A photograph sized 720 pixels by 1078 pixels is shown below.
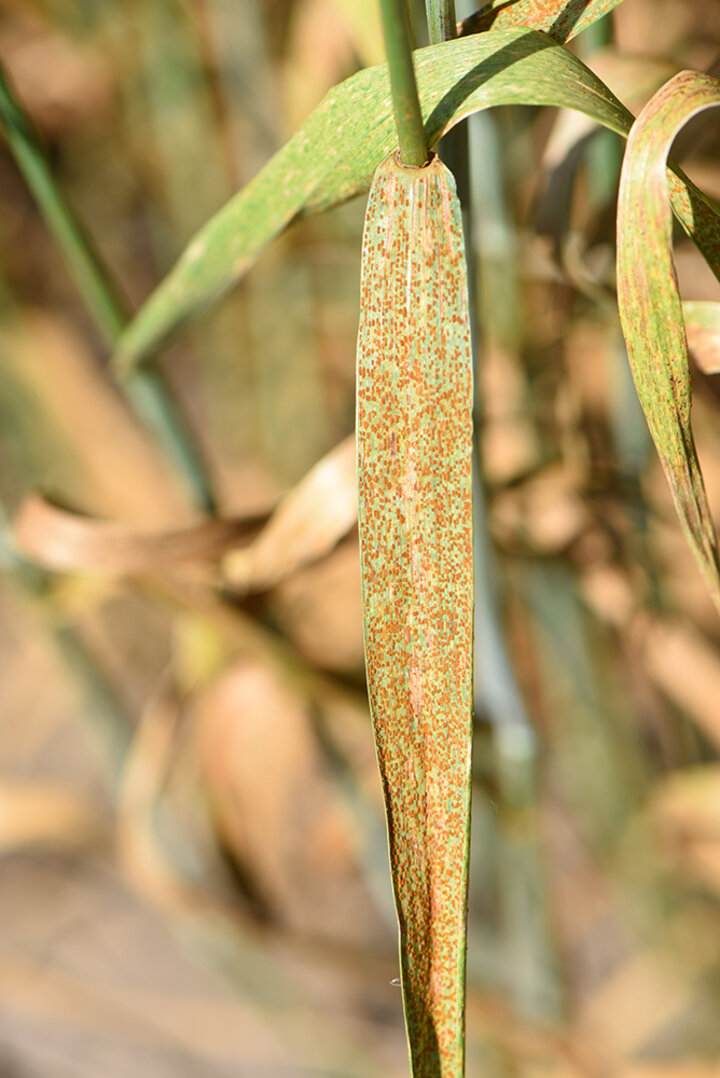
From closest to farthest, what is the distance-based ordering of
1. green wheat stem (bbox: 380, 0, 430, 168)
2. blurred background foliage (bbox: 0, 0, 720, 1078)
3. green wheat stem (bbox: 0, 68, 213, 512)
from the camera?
green wheat stem (bbox: 380, 0, 430, 168) → green wheat stem (bbox: 0, 68, 213, 512) → blurred background foliage (bbox: 0, 0, 720, 1078)

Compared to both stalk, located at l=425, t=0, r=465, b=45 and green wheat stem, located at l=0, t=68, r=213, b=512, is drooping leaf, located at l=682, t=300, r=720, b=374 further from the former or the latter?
green wheat stem, located at l=0, t=68, r=213, b=512

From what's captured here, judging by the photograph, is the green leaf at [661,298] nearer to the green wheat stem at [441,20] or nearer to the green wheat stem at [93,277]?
the green wheat stem at [441,20]

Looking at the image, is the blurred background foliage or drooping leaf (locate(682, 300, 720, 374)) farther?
the blurred background foliage

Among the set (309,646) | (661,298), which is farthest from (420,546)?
(309,646)

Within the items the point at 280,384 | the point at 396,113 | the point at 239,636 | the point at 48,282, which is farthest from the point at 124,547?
the point at 48,282

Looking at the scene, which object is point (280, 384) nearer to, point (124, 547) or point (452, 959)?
point (124, 547)

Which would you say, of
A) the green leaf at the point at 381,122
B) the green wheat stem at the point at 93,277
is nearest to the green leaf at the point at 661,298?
the green leaf at the point at 381,122

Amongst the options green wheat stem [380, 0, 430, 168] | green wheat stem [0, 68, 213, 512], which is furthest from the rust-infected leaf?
green wheat stem [0, 68, 213, 512]
